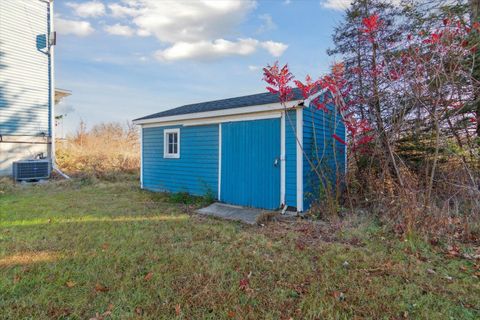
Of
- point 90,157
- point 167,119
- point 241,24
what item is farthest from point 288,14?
point 90,157

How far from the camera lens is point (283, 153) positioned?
17.7 ft

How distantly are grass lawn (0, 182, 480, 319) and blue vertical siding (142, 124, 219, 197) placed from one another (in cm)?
217

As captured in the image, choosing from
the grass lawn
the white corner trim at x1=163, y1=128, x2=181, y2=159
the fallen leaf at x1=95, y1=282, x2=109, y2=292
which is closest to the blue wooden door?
the grass lawn

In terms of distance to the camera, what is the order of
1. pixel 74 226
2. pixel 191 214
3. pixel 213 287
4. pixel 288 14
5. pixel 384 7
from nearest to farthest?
pixel 213 287 < pixel 74 226 < pixel 191 214 < pixel 288 14 < pixel 384 7

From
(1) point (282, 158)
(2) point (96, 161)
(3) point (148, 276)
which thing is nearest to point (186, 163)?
(1) point (282, 158)

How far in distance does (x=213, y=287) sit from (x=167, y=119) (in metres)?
5.70

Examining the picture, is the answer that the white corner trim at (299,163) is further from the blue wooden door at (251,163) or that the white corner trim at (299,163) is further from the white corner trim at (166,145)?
the white corner trim at (166,145)

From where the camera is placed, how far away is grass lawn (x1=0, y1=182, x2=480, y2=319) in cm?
216

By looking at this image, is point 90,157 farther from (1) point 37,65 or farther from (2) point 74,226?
(2) point 74,226

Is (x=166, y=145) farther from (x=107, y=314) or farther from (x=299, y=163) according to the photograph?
(x=107, y=314)

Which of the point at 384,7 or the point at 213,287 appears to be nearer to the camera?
the point at 213,287

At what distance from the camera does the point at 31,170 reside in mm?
9766

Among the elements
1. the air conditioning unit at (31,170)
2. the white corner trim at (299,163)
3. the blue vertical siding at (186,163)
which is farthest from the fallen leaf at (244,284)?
the air conditioning unit at (31,170)

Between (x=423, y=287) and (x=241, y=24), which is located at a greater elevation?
(x=241, y=24)
